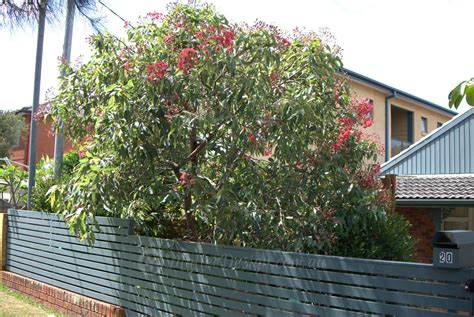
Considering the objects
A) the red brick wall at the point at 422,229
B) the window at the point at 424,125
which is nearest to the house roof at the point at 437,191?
the red brick wall at the point at 422,229

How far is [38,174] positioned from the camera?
12.3 meters

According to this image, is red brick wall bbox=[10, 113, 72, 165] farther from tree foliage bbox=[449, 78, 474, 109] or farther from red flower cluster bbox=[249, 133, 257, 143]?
tree foliage bbox=[449, 78, 474, 109]

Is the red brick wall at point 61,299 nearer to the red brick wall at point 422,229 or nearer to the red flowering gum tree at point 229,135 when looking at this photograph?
the red flowering gum tree at point 229,135

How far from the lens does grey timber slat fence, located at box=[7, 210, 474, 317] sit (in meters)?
4.44

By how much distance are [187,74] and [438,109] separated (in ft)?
91.3

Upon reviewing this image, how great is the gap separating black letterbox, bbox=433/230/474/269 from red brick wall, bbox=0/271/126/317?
4.66 metres

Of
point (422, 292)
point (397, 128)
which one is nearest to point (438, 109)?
point (397, 128)

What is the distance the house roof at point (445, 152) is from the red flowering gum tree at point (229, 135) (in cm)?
1074

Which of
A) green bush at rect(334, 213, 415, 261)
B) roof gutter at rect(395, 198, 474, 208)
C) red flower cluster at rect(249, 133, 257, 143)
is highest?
red flower cluster at rect(249, 133, 257, 143)

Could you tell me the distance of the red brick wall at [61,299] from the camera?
7.81 metres

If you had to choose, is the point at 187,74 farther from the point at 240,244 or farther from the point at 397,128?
the point at 397,128

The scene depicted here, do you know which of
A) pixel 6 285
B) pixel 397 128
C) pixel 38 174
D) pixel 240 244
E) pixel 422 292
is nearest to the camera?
pixel 422 292

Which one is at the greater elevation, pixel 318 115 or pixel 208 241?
pixel 318 115

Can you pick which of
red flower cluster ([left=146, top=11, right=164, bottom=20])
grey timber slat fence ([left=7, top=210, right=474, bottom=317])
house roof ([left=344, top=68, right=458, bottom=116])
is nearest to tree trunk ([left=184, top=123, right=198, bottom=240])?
grey timber slat fence ([left=7, top=210, right=474, bottom=317])
